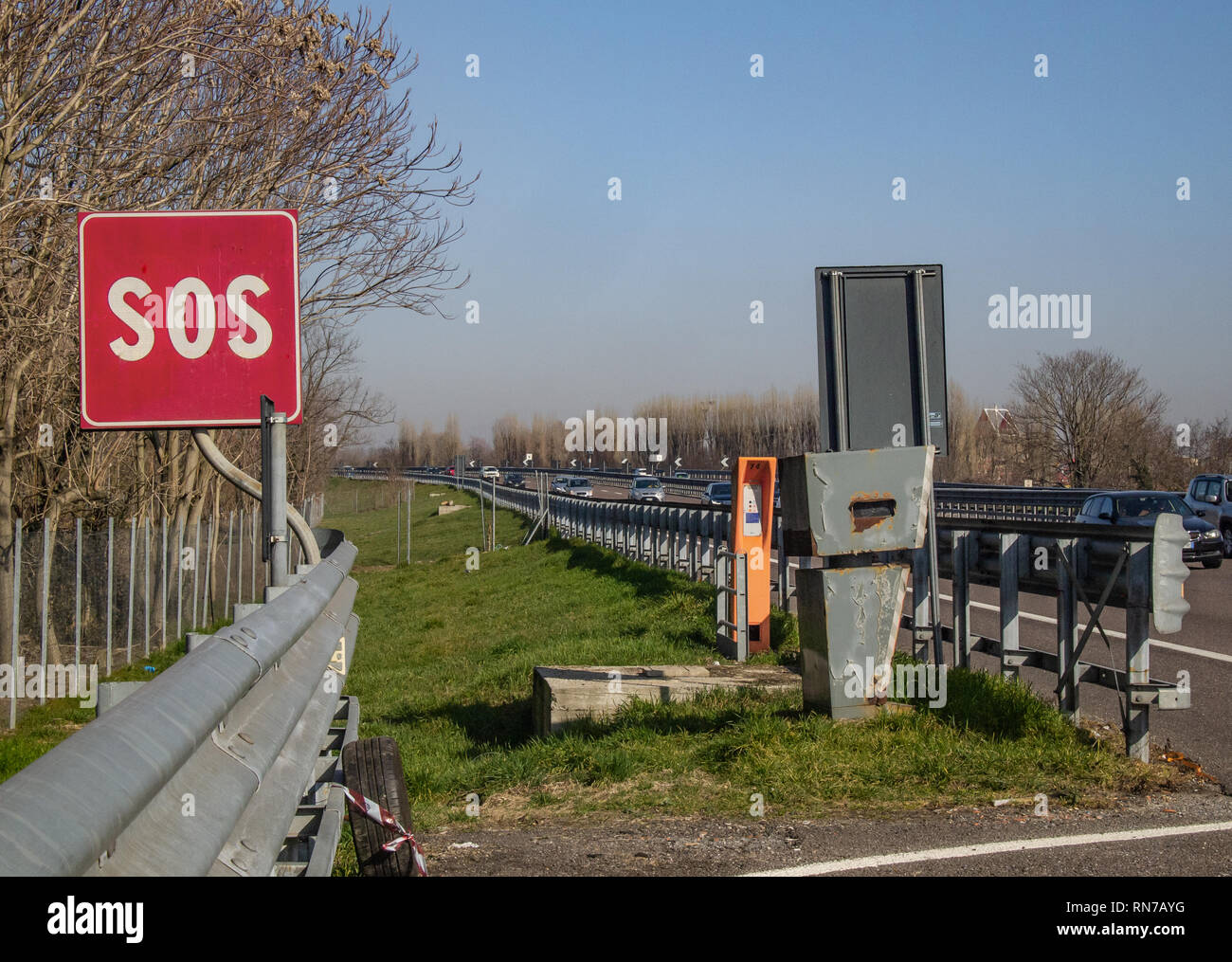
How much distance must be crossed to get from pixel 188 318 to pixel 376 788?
238 centimetres

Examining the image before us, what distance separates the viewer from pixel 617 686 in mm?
8422

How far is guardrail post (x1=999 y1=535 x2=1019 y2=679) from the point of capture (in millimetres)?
8070

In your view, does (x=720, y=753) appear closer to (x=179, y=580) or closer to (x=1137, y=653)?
(x=1137, y=653)

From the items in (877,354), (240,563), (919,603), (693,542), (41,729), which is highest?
(877,354)

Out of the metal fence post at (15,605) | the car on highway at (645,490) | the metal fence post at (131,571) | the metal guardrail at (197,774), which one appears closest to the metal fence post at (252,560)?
the metal fence post at (131,571)

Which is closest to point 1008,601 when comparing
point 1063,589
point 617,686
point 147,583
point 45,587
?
point 1063,589

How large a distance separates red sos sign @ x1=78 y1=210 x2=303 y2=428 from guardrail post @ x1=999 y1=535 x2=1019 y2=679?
4.97 m

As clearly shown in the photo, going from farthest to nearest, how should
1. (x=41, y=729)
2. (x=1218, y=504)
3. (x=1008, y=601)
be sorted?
(x=1218, y=504), (x=41, y=729), (x=1008, y=601)

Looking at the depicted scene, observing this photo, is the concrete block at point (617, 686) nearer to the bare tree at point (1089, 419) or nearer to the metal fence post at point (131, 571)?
the metal fence post at point (131, 571)

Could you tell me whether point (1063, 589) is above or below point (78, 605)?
above

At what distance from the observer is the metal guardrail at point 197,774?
4.69 ft

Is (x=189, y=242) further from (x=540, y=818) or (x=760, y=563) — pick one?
(x=760, y=563)

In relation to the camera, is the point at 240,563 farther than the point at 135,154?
Yes
